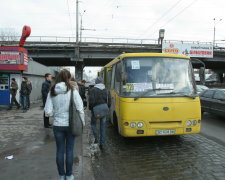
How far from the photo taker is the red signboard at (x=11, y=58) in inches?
487

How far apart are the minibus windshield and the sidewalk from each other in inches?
77.2

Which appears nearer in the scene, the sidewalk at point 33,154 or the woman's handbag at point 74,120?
the woman's handbag at point 74,120

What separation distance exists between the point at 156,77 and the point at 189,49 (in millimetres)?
31086

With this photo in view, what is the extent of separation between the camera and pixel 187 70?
616 centimetres

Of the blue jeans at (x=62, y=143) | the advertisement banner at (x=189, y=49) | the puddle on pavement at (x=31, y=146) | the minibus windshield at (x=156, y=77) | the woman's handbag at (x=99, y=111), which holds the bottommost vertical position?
the puddle on pavement at (x=31, y=146)

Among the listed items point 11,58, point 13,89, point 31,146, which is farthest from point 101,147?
point 11,58

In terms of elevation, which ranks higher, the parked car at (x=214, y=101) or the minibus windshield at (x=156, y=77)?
the minibus windshield at (x=156, y=77)

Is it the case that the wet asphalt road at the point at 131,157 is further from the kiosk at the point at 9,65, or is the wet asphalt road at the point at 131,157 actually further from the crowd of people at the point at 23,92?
the kiosk at the point at 9,65

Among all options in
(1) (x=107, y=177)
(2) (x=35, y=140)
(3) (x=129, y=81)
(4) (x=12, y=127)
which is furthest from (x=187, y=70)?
(4) (x=12, y=127)

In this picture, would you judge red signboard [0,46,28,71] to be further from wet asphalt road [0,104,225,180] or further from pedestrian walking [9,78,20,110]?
wet asphalt road [0,104,225,180]

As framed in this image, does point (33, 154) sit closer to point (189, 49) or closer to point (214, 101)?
point (214, 101)

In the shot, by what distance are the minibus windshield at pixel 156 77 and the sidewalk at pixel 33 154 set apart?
196cm

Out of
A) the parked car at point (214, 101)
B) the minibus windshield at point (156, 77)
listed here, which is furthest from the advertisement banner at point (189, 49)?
the minibus windshield at point (156, 77)

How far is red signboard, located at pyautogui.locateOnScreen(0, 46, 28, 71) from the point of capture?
12.4 m
